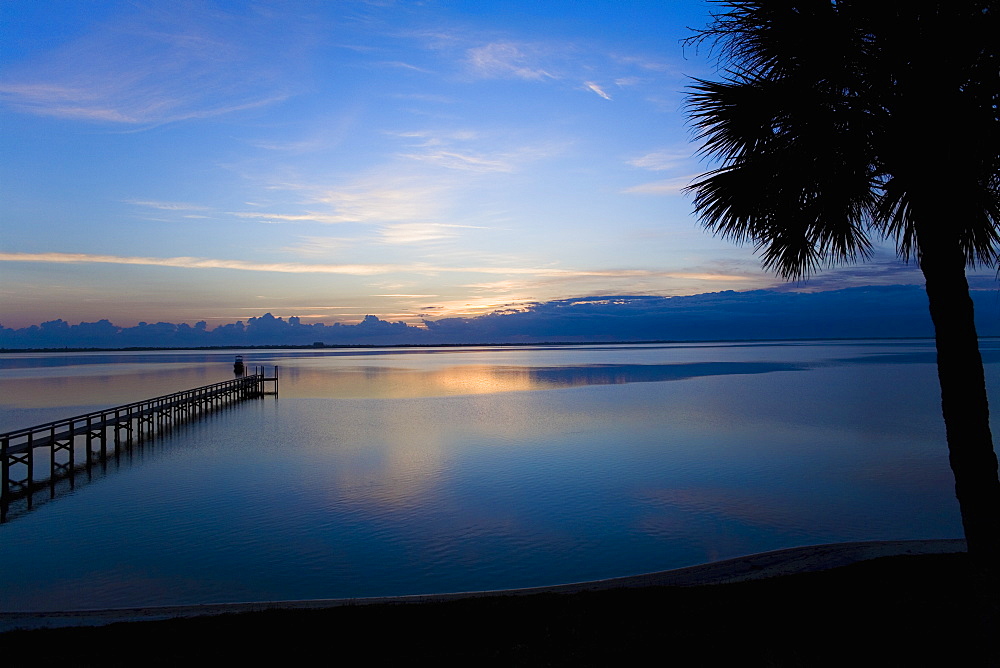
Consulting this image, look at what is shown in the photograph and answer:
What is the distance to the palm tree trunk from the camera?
407cm

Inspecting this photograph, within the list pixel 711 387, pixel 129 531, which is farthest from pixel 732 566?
pixel 711 387

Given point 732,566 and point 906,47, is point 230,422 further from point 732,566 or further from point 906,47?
point 906,47

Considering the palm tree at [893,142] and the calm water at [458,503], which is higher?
the palm tree at [893,142]

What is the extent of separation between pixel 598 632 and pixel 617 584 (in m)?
3.05

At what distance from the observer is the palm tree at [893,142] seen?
4156 millimetres

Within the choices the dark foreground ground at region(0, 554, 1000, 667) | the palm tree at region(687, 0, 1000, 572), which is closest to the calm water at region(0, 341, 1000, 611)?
the dark foreground ground at region(0, 554, 1000, 667)

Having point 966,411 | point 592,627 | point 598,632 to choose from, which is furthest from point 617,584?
point 966,411

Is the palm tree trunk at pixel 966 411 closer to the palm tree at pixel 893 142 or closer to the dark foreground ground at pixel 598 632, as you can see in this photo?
the palm tree at pixel 893 142

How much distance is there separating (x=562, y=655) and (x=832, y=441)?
870 inches

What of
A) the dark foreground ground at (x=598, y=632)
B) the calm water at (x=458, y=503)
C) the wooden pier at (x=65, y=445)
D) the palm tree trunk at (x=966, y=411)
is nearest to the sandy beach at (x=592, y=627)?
the dark foreground ground at (x=598, y=632)

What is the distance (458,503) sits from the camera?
15.7m

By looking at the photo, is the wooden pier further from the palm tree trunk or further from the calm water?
the palm tree trunk

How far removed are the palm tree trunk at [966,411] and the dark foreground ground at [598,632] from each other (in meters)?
1.82

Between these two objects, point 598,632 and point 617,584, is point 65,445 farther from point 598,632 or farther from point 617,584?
point 598,632
